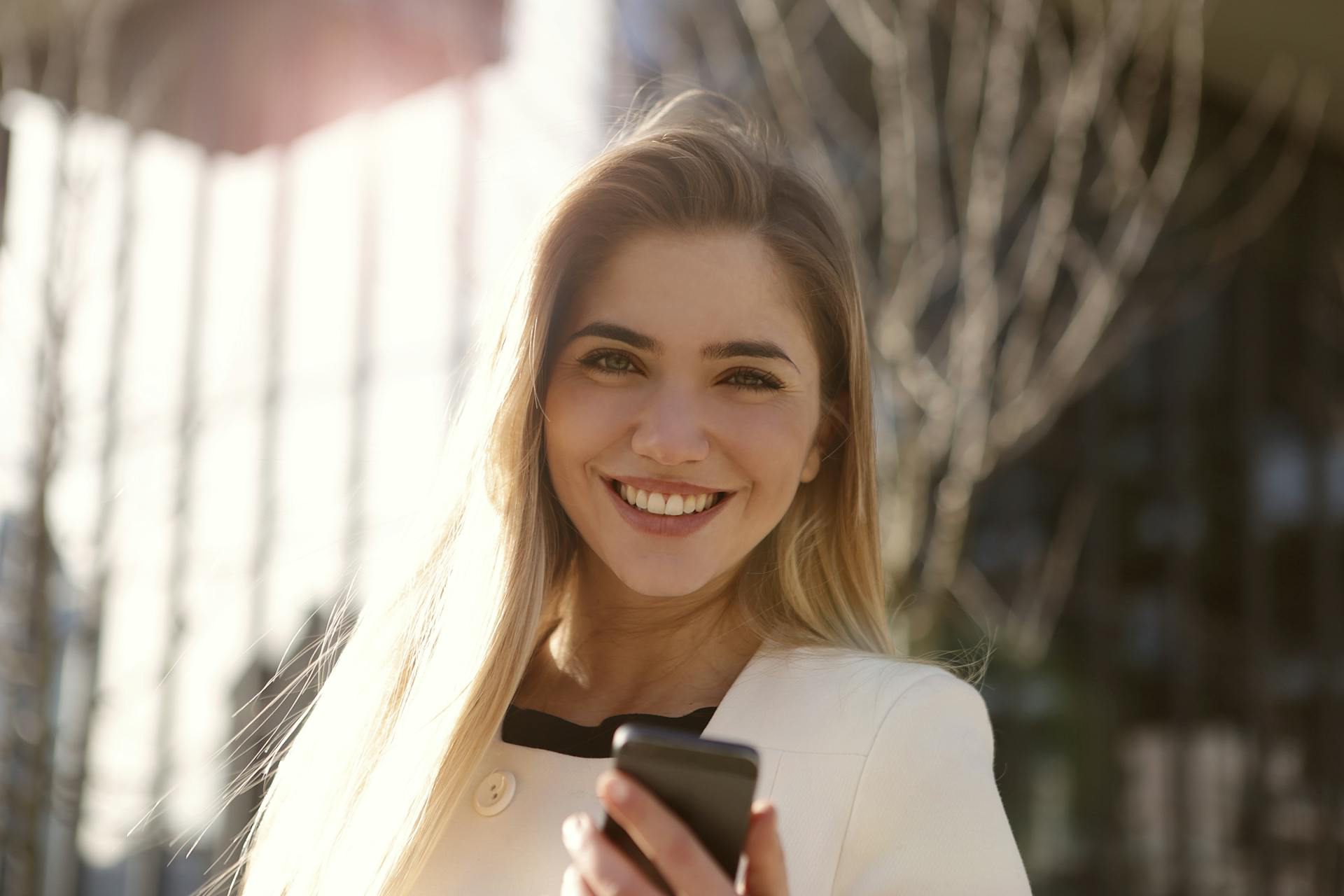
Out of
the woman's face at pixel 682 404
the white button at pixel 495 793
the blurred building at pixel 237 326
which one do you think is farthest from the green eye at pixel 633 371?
the blurred building at pixel 237 326

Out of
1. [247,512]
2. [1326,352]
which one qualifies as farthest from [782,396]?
[1326,352]

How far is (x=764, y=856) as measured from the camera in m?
0.87

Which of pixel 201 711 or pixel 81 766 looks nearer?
pixel 81 766

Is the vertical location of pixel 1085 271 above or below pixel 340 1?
below

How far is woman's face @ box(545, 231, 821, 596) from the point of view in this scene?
1358mm

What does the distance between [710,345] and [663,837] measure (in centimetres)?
62

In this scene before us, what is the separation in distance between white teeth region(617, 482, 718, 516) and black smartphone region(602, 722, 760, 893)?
Answer: 52cm

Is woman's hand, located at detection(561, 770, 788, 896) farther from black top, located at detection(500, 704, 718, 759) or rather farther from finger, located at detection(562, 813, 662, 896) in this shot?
black top, located at detection(500, 704, 718, 759)

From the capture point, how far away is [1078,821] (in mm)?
4637

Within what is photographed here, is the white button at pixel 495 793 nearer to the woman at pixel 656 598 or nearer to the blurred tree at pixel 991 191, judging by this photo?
the woman at pixel 656 598

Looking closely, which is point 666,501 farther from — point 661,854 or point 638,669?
point 661,854

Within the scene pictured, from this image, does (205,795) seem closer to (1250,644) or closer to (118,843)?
(118,843)

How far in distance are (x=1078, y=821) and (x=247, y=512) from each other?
3.07 meters

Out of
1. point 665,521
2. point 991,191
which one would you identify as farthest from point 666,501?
point 991,191
